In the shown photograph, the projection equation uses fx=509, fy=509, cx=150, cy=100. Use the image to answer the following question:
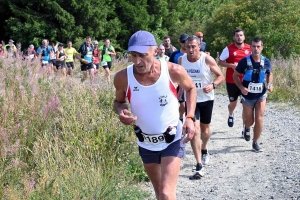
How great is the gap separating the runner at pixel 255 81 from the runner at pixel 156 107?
11.7 feet

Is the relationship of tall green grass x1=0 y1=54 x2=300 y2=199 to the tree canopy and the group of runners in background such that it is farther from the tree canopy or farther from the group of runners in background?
the tree canopy

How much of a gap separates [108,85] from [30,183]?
11.6 ft

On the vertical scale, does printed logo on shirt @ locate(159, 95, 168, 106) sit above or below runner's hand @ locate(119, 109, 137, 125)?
above

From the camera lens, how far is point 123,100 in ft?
16.8

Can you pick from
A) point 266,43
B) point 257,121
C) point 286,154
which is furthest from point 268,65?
point 266,43

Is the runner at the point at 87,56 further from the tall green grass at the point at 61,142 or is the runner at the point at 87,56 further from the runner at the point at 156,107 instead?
the runner at the point at 156,107

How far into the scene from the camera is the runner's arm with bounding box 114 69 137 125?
4660mm

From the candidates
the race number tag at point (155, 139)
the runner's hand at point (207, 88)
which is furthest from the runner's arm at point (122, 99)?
the runner's hand at point (207, 88)

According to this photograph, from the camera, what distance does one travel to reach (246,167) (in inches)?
297

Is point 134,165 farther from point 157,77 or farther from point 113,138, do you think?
point 157,77

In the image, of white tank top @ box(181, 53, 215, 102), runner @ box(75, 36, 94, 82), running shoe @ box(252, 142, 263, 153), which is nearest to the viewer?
white tank top @ box(181, 53, 215, 102)

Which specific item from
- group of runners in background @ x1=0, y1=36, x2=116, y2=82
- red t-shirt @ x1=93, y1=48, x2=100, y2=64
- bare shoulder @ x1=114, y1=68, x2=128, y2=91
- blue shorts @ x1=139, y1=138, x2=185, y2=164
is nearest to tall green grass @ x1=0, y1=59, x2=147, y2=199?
blue shorts @ x1=139, y1=138, x2=185, y2=164

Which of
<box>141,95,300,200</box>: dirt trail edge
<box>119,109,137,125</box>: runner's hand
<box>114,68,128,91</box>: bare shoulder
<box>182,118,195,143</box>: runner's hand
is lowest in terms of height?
<box>141,95,300,200</box>: dirt trail edge

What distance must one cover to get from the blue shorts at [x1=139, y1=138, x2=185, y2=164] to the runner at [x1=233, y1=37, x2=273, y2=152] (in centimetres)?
365
